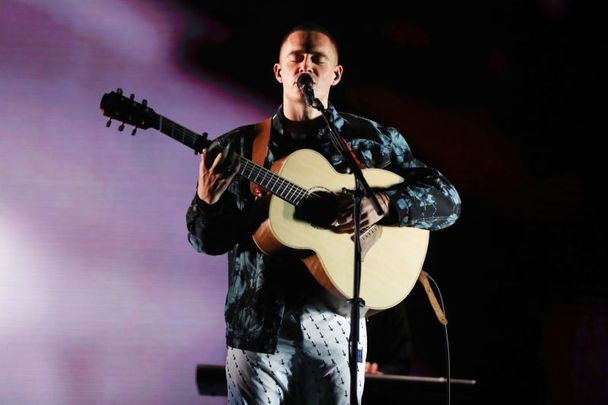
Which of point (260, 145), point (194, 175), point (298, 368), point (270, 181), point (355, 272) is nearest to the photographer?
point (355, 272)

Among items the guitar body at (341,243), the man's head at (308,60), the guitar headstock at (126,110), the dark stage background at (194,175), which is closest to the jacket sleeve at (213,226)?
the guitar body at (341,243)

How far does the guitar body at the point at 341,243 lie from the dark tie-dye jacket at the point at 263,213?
7 centimetres

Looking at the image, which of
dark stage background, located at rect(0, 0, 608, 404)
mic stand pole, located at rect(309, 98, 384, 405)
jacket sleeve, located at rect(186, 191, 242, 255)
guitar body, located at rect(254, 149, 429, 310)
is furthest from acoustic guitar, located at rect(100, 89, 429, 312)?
dark stage background, located at rect(0, 0, 608, 404)

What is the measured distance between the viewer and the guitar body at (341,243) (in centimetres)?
248

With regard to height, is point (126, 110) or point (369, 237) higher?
point (126, 110)

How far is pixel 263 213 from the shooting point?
258 centimetres

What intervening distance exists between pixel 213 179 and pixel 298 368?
0.71m

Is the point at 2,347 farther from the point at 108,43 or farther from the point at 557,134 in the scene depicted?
the point at 557,134

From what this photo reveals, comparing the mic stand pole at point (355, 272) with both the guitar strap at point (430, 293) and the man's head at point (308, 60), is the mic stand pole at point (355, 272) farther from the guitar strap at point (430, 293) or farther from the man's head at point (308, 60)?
the guitar strap at point (430, 293)

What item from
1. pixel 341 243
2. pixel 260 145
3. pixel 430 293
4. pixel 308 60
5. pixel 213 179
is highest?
pixel 308 60

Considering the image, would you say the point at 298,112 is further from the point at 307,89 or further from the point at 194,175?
the point at 194,175

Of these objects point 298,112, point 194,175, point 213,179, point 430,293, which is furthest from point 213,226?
point 194,175

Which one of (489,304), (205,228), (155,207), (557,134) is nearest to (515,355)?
(489,304)

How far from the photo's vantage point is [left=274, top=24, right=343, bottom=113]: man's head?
2.81 meters
